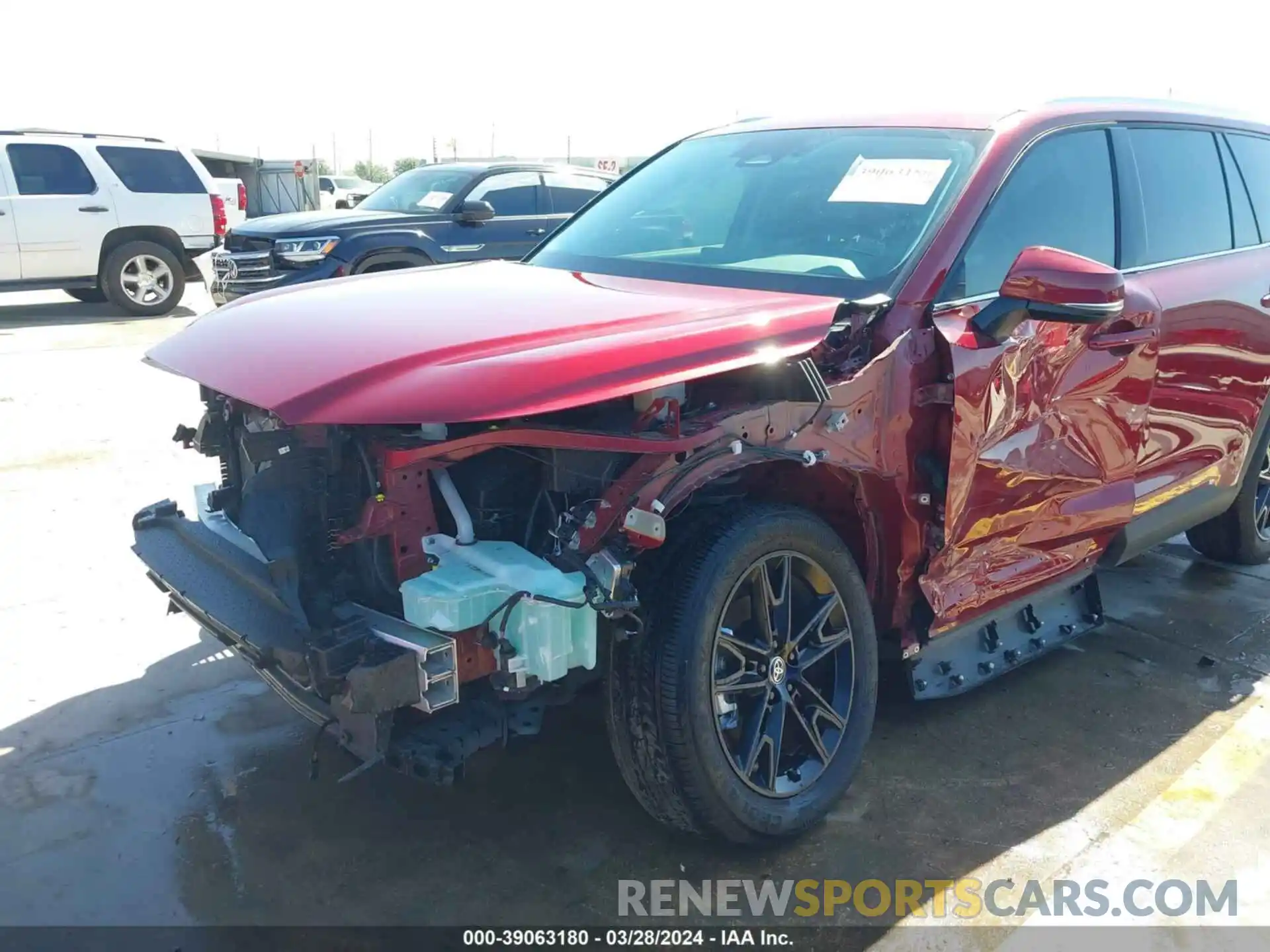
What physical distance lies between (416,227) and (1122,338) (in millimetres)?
A: 7169

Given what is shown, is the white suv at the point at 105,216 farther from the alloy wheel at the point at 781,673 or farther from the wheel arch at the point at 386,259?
the alloy wheel at the point at 781,673

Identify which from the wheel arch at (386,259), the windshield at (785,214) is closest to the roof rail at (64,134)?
the wheel arch at (386,259)

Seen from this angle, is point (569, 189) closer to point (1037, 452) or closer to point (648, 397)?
point (1037, 452)

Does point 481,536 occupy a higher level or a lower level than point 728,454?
lower

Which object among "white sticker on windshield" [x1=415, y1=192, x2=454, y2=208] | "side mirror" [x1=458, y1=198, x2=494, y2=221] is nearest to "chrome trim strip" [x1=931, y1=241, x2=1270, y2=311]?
"side mirror" [x1=458, y1=198, x2=494, y2=221]

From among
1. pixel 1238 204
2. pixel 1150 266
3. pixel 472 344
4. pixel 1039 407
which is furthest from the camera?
pixel 1238 204

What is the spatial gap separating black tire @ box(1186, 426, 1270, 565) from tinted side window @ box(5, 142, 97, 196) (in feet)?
38.1

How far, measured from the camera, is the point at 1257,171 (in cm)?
440

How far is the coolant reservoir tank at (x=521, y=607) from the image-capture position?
233cm

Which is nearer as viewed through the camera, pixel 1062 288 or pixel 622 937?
pixel 622 937

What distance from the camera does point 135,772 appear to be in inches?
123

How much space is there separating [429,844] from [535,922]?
431 mm

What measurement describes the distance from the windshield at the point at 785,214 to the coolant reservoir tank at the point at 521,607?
1166mm

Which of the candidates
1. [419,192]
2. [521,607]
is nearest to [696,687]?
[521,607]
